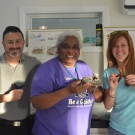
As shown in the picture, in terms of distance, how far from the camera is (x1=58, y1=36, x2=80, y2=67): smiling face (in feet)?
3.75

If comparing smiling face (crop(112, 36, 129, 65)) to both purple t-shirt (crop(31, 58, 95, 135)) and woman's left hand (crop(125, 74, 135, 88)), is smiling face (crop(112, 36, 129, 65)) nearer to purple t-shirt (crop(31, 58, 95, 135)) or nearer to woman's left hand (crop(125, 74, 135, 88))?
woman's left hand (crop(125, 74, 135, 88))

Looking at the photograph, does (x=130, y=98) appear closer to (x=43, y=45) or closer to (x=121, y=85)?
(x=121, y=85)

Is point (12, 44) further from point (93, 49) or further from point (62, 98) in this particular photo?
point (93, 49)

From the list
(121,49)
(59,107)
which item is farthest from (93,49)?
(59,107)

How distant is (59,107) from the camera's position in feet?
3.67

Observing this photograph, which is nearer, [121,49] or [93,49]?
[121,49]

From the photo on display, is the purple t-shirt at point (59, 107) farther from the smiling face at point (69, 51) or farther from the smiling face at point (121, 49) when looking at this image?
the smiling face at point (121, 49)

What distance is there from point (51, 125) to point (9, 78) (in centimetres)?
39

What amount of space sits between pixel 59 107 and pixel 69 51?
0.29 meters

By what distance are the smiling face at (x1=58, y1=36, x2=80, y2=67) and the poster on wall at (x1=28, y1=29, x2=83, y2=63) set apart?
840mm

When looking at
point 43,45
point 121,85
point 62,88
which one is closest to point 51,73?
point 62,88

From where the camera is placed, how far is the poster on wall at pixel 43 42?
1995mm

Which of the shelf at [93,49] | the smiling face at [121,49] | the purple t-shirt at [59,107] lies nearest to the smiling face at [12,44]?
the purple t-shirt at [59,107]

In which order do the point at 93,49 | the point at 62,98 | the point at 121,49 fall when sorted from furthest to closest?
1. the point at 93,49
2. the point at 121,49
3. the point at 62,98
